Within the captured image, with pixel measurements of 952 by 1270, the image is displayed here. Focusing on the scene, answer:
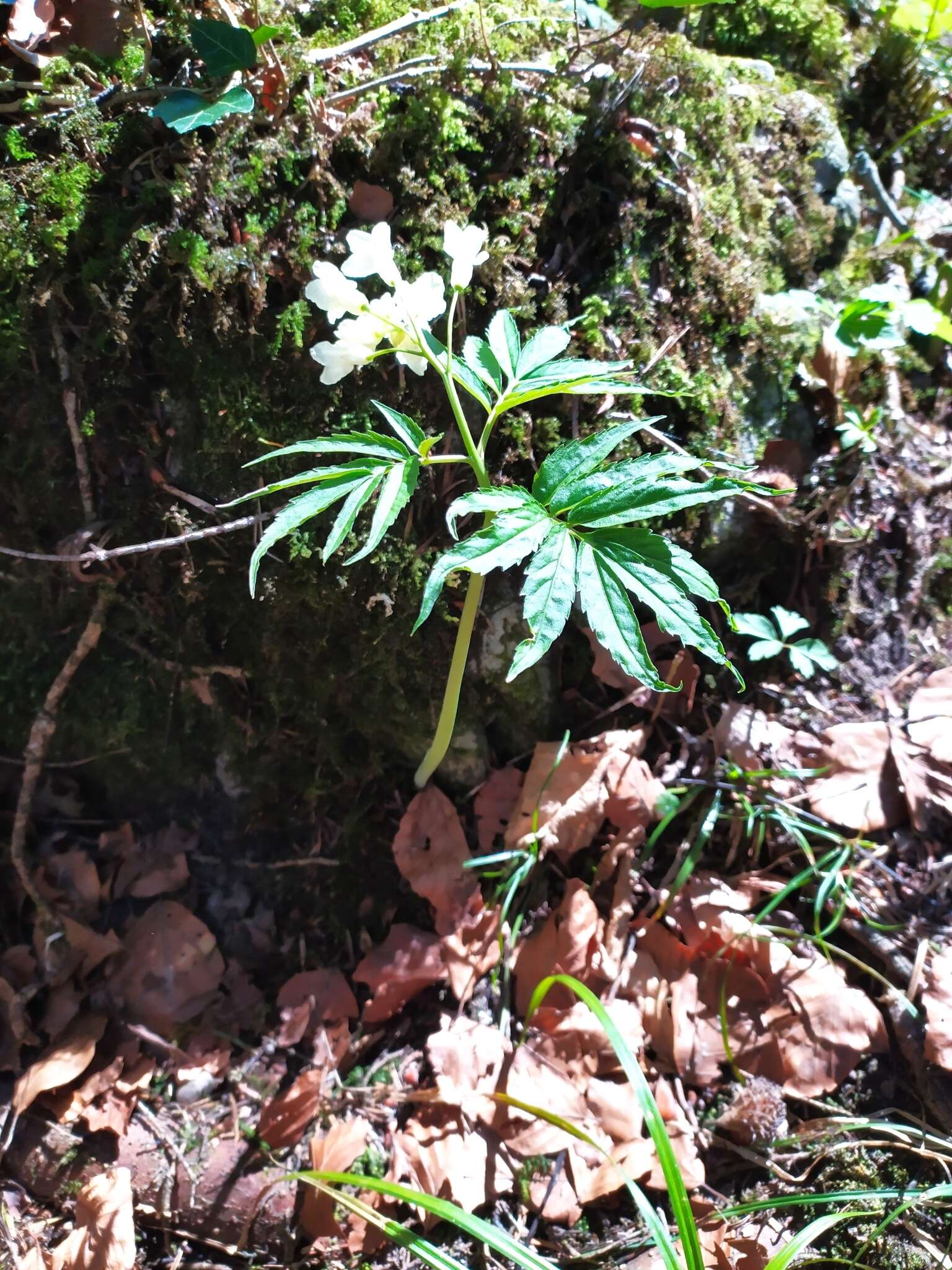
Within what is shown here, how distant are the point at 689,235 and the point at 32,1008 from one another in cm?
265

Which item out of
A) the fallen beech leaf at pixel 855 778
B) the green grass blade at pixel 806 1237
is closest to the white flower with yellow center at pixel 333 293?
the fallen beech leaf at pixel 855 778

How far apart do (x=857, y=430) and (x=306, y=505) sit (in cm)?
166

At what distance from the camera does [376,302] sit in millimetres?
1426

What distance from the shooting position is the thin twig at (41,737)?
204 cm

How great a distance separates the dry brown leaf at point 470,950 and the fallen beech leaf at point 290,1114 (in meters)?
0.40

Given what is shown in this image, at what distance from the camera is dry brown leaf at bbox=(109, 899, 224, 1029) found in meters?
2.01

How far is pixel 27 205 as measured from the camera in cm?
178

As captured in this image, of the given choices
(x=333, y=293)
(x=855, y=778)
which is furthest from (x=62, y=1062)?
(x=855, y=778)

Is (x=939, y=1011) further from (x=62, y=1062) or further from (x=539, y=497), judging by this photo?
(x=62, y=1062)

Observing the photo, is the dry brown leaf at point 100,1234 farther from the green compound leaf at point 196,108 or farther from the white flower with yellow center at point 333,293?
the green compound leaf at point 196,108

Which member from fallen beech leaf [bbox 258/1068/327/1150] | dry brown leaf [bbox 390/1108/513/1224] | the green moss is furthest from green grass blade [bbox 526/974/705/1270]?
the green moss

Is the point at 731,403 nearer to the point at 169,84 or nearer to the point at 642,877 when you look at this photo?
the point at 642,877

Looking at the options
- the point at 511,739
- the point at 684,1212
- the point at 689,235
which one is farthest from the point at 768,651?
the point at 684,1212

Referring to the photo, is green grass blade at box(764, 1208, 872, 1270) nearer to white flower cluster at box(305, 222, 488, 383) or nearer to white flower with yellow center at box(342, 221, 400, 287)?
white flower cluster at box(305, 222, 488, 383)
